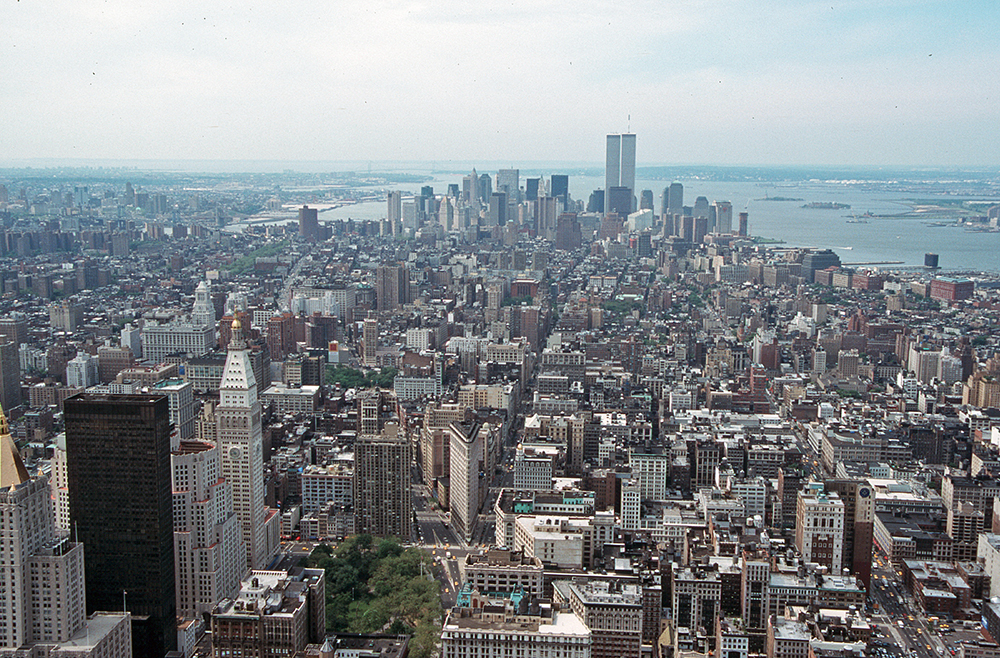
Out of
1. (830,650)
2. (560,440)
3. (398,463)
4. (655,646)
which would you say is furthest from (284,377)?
(830,650)

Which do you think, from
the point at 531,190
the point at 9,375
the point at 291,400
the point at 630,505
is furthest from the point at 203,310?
the point at 531,190

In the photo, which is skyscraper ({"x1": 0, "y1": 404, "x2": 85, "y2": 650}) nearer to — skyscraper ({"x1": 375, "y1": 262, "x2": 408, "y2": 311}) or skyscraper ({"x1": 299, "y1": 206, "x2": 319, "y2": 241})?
skyscraper ({"x1": 375, "y1": 262, "x2": 408, "y2": 311})

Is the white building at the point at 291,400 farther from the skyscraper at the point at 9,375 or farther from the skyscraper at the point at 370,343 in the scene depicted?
the skyscraper at the point at 370,343

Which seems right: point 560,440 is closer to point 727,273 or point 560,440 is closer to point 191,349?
point 191,349

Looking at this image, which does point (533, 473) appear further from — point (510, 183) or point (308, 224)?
point (510, 183)

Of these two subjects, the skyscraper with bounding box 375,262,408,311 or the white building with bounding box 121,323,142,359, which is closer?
the white building with bounding box 121,323,142,359

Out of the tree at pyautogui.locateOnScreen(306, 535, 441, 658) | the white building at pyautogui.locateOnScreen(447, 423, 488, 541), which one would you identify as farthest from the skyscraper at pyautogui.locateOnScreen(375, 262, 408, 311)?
the tree at pyautogui.locateOnScreen(306, 535, 441, 658)

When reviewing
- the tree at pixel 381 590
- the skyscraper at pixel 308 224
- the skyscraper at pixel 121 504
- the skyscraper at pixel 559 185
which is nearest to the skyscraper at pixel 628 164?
the skyscraper at pixel 559 185

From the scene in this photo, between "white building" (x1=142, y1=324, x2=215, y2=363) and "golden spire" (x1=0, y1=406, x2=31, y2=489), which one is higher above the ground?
"golden spire" (x1=0, y1=406, x2=31, y2=489)
